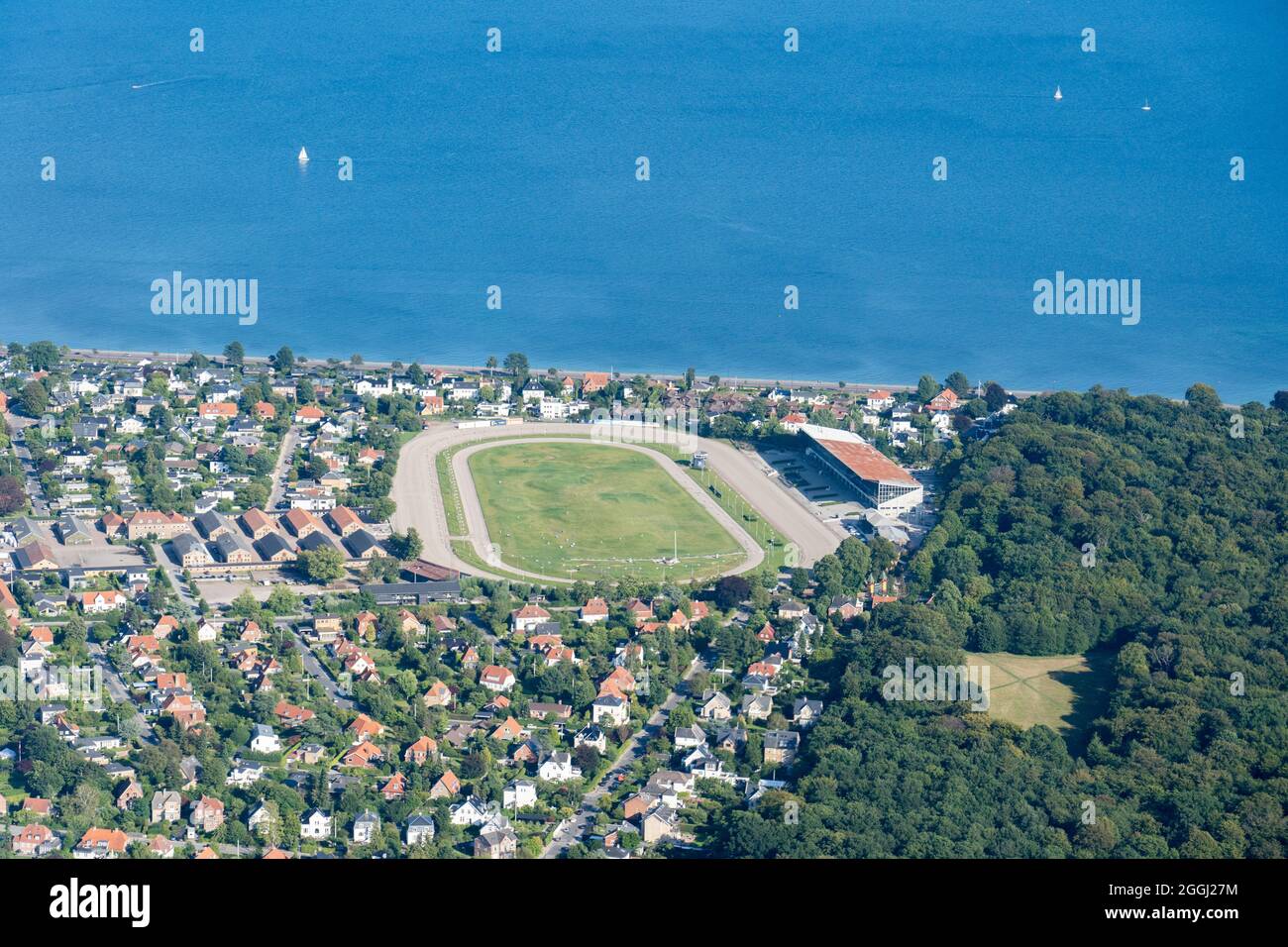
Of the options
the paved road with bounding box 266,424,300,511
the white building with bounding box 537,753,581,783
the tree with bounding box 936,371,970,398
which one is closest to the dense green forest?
the white building with bounding box 537,753,581,783

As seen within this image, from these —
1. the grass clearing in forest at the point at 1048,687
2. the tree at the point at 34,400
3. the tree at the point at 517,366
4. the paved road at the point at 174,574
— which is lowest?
the grass clearing in forest at the point at 1048,687

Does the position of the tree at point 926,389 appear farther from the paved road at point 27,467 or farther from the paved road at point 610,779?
the paved road at point 27,467

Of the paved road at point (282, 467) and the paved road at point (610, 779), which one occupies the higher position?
the paved road at point (282, 467)

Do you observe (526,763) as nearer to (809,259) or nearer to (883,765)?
(883,765)

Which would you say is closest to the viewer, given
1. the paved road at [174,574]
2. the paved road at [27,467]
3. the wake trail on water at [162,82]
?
the paved road at [174,574]

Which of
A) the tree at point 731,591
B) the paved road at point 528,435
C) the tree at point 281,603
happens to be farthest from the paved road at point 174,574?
the tree at point 731,591

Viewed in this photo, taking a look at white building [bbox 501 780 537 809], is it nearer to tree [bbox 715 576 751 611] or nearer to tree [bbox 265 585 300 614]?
tree [bbox 265 585 300 614]
